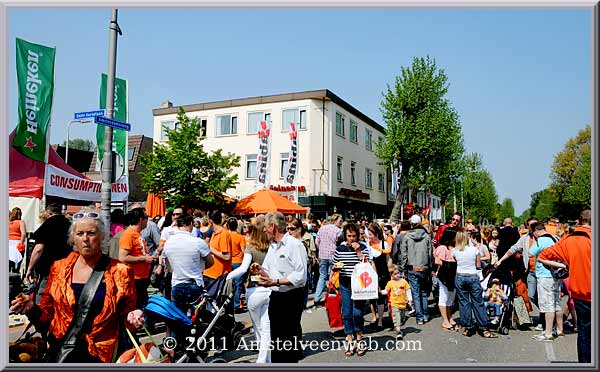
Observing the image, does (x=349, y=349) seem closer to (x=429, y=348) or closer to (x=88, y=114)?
(x=429, y=348)

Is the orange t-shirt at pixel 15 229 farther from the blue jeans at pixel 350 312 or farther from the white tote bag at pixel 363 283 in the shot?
the white tote bag at pixel 363 283

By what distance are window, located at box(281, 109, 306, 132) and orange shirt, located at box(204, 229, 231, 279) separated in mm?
20487

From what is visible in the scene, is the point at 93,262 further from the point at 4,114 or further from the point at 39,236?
the point at 39,236

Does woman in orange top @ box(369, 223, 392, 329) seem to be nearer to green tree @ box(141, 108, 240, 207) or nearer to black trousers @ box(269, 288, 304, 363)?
black trousers @ box(269, 288, 304, 363)

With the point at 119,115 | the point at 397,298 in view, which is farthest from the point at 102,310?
the point at 119,115

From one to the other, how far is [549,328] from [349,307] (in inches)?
131

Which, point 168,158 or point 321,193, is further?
point 321,193

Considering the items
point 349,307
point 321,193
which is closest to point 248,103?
point 321,193

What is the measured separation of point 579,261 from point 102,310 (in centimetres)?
452

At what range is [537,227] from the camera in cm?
815

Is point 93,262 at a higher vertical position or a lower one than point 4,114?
lower

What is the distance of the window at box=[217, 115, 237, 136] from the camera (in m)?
30.2

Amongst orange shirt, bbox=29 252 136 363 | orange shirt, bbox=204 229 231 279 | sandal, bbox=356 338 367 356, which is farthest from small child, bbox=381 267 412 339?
orange shirt, bbox=29 252 136 363

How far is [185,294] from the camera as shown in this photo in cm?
618
